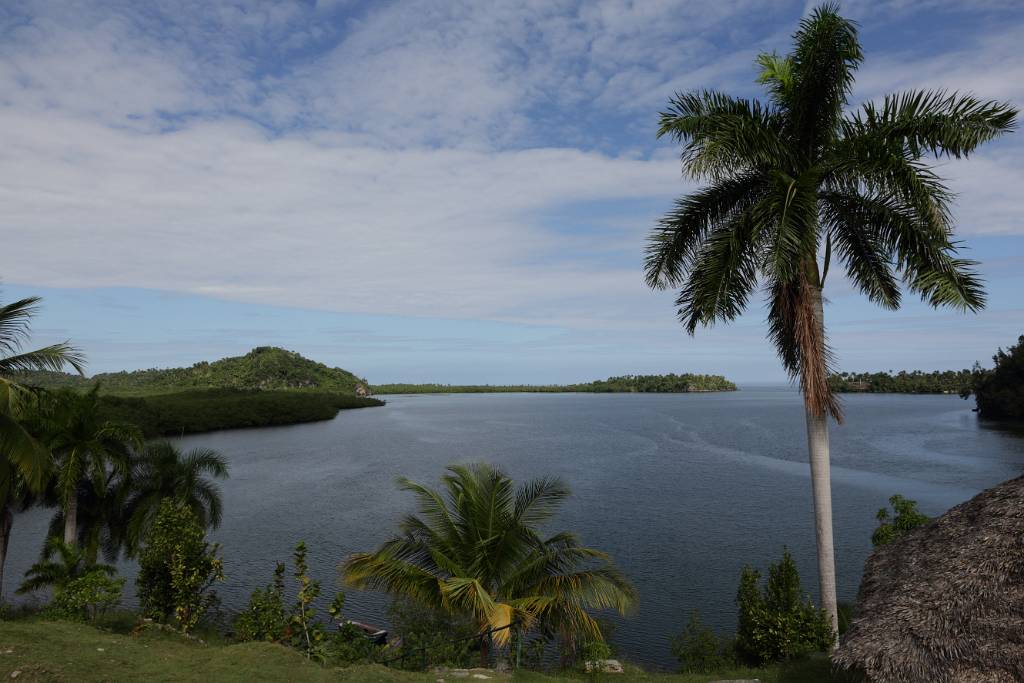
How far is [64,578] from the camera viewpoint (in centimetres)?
1470

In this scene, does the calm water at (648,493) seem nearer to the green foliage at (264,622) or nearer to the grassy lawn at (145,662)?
the green foliage at (264,622)

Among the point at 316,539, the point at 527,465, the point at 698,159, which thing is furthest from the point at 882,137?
the point at 527,465

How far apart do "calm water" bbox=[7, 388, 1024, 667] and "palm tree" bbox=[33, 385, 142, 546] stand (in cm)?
613

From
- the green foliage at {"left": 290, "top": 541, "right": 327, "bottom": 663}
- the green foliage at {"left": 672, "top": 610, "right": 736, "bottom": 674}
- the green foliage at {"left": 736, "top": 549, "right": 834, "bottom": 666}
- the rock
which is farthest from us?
the green foliage at {"left": 672, "top": 610, "right": 736, "bottom": 674}

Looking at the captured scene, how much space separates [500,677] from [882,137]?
1132 centimetres

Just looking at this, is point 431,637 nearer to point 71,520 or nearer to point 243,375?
point 71,520

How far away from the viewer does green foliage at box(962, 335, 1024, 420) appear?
85.2 metres

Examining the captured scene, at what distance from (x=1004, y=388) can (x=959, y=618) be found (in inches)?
4011

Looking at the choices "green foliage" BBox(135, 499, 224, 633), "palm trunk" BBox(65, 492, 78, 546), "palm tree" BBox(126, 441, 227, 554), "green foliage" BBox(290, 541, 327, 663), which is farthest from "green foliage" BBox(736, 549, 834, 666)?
"palm trunk" BBox(65, 492, 78, 546)

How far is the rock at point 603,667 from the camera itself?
42.2 ft

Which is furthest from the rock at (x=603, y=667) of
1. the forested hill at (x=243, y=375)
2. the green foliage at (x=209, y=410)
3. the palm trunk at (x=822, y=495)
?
the forested hill at (x=243, y=375)

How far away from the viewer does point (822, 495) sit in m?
11.9

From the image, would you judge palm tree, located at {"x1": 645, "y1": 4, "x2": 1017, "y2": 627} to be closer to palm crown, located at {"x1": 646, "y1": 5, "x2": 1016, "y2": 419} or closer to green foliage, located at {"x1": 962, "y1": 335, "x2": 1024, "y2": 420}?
palm crown, located at {"x1": 646, "y1": 5, "x2": 1016, "y2": 419}

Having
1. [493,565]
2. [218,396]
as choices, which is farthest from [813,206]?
[218,396]
